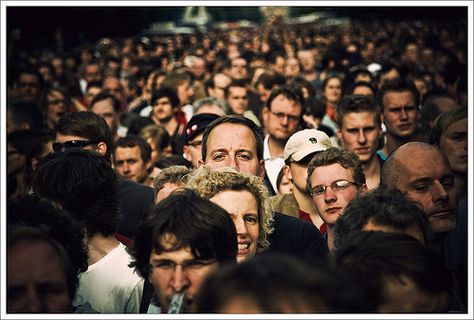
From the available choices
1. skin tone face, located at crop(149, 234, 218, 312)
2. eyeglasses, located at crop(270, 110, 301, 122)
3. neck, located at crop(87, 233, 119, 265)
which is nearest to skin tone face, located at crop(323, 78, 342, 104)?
eyeglasses, located at crop(270, 110, 301, 122)

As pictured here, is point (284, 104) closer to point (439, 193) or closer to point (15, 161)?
point (15, 161)

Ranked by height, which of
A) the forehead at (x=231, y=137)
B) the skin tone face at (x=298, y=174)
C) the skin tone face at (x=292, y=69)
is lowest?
the skin tone face at (x=292, y=69)

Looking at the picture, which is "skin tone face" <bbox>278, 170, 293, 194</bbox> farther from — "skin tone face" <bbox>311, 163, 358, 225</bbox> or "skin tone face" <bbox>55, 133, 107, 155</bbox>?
"skin tone face" <bbox>55, 133, 107, 155</bbox>

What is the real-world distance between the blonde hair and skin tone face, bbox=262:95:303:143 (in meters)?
3.86

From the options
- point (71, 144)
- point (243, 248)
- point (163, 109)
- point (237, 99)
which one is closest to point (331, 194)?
point (243, 248)

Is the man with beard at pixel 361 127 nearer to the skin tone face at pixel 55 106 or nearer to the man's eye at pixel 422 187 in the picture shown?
the man's eye at pixel 422 187

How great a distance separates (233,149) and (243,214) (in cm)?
151

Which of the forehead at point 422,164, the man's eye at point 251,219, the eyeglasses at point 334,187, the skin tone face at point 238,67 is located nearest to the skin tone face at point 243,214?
the man's eye at point 251,219

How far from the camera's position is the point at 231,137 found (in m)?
6.36

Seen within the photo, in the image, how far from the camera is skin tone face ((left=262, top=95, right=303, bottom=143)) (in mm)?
8945

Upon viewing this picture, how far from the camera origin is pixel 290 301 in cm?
253

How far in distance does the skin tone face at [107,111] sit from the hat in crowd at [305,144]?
5.00 metres

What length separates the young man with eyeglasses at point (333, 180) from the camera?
19.3 feet

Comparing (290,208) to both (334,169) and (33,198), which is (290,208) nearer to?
(334,169)
